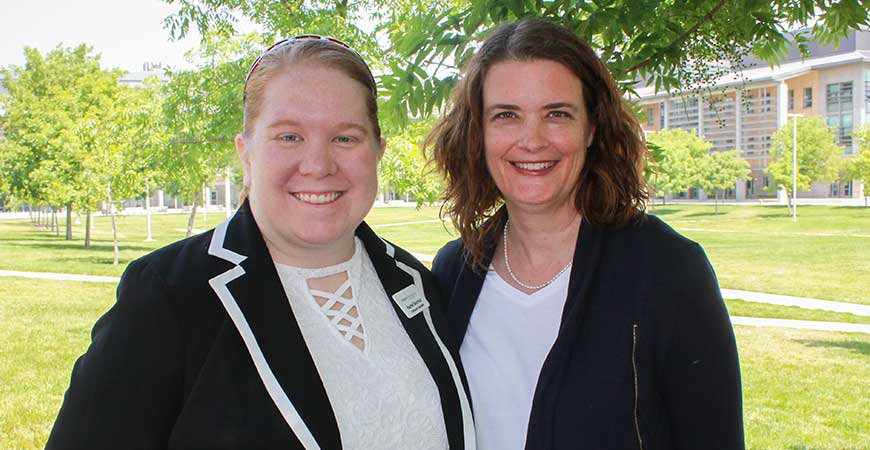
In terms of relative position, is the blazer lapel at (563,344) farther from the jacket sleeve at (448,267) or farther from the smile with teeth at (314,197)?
the smile with teeth at (314,197)

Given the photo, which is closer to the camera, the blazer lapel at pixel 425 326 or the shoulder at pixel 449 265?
the blazer lapel at pixel 425 326

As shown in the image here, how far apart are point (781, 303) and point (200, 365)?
18.3m

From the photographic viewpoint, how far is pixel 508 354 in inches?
93.8

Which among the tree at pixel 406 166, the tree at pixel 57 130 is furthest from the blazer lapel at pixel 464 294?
the tree at pixel 57 130

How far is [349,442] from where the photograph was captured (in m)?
1.87

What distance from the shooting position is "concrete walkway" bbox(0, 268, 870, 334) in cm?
1444

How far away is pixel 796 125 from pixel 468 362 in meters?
58.9

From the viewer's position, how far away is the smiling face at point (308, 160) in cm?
192

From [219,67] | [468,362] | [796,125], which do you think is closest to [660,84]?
[468,362]

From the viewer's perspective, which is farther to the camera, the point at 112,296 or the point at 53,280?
the point at 53,280

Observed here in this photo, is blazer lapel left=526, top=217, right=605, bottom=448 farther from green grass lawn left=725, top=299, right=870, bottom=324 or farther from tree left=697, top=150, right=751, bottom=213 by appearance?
tree left=697, top=150, right=751, bottom=213

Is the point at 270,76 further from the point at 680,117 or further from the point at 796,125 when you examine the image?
the point at 680,117

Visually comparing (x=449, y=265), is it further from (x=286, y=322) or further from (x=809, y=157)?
(x=809, y=157)

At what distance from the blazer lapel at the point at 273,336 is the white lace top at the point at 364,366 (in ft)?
0.40
